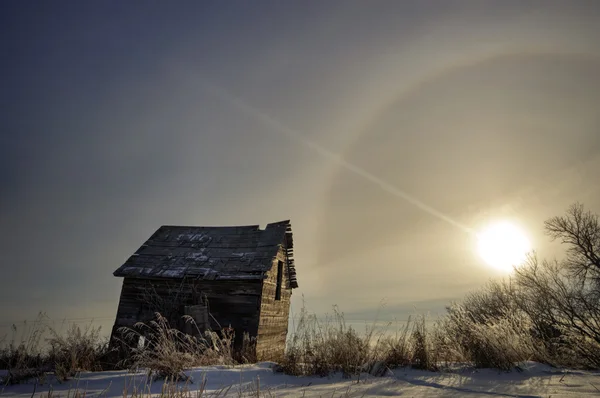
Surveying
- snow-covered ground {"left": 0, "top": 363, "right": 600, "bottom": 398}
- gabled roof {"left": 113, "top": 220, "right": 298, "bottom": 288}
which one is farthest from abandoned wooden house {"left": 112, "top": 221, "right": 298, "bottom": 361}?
snow-covered ground {"left": 0, "top": 363, "right": 600, "bottom": 398}

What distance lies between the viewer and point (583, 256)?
21375 millimetres

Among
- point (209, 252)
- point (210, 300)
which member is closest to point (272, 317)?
point (210, 300)

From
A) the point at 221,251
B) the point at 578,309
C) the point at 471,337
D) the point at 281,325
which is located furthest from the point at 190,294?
the point at 578,309

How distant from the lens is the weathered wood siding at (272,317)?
507 inches

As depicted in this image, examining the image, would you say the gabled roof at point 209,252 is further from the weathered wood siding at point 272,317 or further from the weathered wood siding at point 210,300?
the weathered wood siding at point 272,317

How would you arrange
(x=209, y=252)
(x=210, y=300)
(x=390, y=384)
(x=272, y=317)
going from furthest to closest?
(x=209, y=252)
(x=272, y=317)
(x=210, y=300)
(x=390, y=384)

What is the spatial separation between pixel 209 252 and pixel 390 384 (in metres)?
11.5

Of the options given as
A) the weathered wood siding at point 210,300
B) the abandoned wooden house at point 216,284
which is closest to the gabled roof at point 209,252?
the abandoned wooden house at point 216,284

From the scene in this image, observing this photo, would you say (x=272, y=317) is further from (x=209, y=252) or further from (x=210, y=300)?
(x=209, y=252)

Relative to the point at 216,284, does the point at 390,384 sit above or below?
below

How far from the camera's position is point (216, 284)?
1317cm

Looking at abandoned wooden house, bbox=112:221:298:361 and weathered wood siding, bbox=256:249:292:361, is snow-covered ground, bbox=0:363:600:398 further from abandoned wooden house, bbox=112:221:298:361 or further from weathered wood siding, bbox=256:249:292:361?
weathered wood siding, bbox=256:249:292:361

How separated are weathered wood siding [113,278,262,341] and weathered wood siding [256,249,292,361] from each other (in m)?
0.42

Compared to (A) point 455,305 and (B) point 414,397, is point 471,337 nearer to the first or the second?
(A) point 455,305
